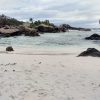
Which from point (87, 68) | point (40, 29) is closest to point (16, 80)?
point (87, 68)

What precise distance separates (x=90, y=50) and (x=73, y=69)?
205 inches

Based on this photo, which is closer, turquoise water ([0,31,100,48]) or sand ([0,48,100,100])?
sand ([0,48,100,100])

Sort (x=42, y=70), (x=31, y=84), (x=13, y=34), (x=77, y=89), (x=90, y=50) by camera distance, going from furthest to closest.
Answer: (x=13, y=34) → (x=90, y=50) → (x=42, y=70) → (x=31, y=84) → (x=77, y=89)

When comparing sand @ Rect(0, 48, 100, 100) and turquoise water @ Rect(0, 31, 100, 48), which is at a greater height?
sand @ Rect(0, 48, 100, 100)

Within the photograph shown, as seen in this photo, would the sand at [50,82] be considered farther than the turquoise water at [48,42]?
No

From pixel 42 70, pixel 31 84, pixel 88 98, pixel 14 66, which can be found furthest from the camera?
pixel 14 66

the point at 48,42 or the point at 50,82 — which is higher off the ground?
the point at 50,82

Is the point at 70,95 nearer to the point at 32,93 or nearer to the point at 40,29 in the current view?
the point at 32,93

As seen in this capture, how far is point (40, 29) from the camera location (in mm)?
69250

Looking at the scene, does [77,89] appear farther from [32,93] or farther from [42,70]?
[42,70]

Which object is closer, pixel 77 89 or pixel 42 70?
pixel 77 89

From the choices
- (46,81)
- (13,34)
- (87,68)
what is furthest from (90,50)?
(13,34)

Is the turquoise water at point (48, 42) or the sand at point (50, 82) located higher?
the sand at point (50, 82)

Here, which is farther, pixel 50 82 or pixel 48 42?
pixel 48 42
